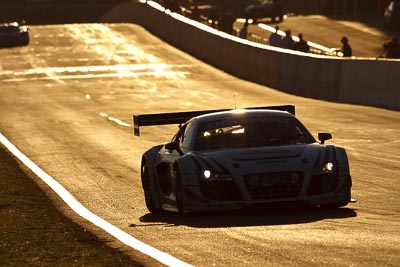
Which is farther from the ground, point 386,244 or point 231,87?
point 386,244

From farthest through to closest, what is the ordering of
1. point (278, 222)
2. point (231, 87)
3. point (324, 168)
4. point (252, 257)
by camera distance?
point (231, 87), point (324, 168), point (278, 222), point (252, 257)

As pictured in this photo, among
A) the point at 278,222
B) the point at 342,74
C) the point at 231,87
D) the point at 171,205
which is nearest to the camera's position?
the point at 278,222

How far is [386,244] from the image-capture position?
10891 mm

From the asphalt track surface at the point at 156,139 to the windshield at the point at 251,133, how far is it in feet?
2.85

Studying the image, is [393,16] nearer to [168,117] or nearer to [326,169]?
[168,117]

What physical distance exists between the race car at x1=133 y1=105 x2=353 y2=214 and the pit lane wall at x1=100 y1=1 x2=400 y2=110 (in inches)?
709

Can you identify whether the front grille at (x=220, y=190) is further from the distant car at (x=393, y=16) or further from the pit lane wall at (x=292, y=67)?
the distant car at (x=393, y=16)

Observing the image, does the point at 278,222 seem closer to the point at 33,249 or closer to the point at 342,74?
the point at 33,249

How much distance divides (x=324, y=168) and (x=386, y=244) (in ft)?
11.0

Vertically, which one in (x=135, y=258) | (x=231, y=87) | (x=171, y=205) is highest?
(x=135, y=258)

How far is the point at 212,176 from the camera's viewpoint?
46.4ft

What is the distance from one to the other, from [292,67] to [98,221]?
2878 cm

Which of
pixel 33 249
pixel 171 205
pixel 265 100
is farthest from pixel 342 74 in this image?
pixel 33 249

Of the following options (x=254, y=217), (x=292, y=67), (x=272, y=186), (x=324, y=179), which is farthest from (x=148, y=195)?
(x=292, y=67)
